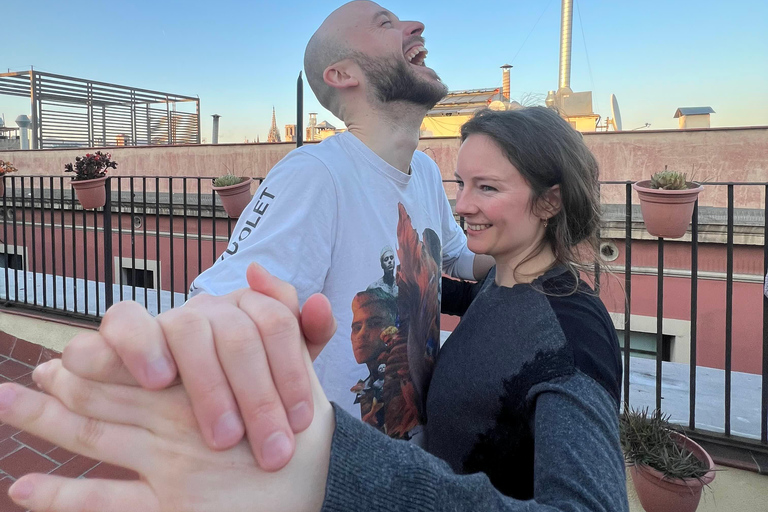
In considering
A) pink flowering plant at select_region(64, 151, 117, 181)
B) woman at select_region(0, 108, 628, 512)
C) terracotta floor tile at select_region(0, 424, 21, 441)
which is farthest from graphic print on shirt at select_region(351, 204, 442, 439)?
pink flowering plant at select_region(64, 151, 117, 181)

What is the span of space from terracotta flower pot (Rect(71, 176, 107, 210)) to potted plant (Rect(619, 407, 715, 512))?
4942 millimetres

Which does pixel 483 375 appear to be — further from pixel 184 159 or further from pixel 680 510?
pixel 184 159

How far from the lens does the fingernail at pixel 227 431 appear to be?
1.29ft

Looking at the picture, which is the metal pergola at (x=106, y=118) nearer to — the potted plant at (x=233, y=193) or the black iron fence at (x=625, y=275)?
the black iron fence at (x=625, y=275)

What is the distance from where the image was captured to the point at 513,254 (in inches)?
51.3

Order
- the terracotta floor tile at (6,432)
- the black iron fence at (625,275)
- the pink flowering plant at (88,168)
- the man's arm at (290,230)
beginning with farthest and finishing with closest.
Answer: the pink flowering plant at (88,168)
the terracotta floor tile at (6,432)
the black iron fence at (625,275)
the man's arm at (290,230)

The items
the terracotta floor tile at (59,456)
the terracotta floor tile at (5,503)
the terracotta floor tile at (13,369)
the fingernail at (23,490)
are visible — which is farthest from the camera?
the terracotta floor tile at (13,369)

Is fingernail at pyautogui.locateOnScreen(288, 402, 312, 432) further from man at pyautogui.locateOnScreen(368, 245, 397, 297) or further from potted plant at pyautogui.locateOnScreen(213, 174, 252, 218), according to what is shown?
potted plant at pyautogui.locateOnScreen(213, 174, 252, 218)

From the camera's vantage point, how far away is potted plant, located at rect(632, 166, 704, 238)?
9.78 ft

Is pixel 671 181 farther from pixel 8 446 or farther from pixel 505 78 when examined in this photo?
pixel 505 78

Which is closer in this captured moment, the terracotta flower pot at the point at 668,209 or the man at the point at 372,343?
the man at the point at 372,343

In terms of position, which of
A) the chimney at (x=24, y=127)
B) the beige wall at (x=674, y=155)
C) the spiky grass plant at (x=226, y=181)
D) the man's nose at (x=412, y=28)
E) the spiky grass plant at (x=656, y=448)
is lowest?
the spiky grass plant at (x=656, y=448)

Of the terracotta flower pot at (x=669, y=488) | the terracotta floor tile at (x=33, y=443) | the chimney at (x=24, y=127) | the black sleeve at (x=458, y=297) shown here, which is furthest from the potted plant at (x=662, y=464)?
the chimney at (x=24, y=127)

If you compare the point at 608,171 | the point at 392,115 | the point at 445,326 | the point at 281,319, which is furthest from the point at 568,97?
the point at 281,319
